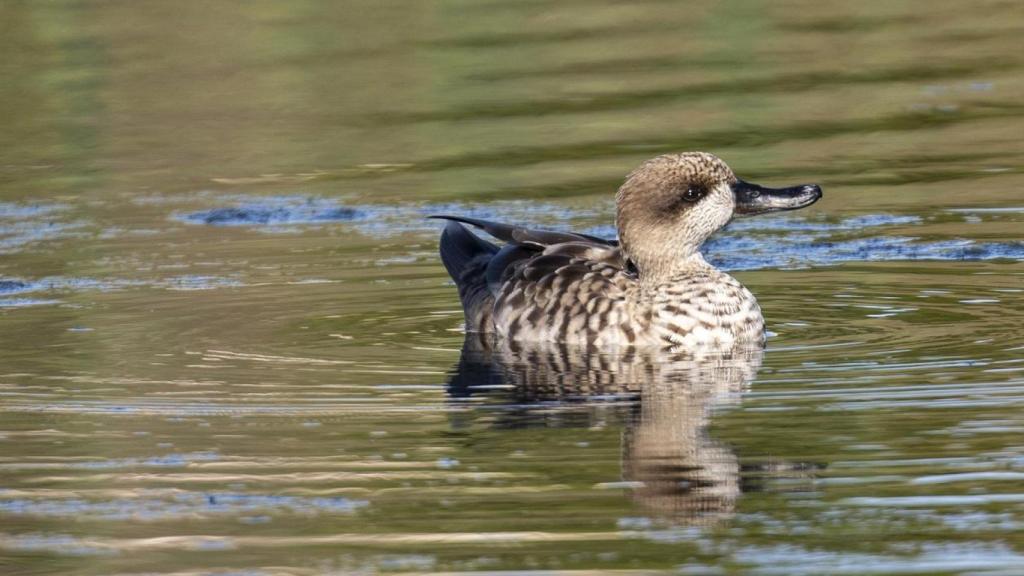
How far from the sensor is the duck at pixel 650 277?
31.2 ft

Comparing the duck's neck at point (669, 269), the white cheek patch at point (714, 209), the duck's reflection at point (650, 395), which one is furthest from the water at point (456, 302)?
the white cheek patch at point (714, 209)

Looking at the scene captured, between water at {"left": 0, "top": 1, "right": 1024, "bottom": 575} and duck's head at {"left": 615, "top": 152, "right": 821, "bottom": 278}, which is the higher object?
duck's head at {"left": 615, "top": 152, "right": 821, "bottom": 278}

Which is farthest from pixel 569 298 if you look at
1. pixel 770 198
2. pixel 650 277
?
pixel 770 198

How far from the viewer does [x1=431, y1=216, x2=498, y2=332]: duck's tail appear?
10.3 metres

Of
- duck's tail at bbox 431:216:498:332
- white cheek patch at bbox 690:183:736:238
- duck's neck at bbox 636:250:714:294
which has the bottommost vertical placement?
duck's tail at bbox 431:216:498:332

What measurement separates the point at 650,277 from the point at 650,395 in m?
1.60

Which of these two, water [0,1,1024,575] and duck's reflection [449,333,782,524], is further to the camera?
duck's reflection [449,333,782,524]

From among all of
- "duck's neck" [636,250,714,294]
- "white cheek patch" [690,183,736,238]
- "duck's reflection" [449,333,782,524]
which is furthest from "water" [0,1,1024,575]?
"white cheek patch" [690,183,736,238]

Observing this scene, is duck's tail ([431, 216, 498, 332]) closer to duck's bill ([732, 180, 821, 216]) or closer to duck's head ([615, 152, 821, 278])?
duck's head ([615, 152, 821, 278])

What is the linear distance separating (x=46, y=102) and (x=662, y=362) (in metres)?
9.09

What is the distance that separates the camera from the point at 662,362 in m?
9.21

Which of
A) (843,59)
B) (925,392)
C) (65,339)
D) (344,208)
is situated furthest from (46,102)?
(925,392)

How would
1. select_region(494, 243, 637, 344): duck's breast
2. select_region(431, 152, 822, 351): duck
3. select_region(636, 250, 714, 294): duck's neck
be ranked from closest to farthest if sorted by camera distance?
→ select_region(431, 152, 822, 351): duck → select_region(494, 243, 637, 344): duck's breast → select_region(636, 250, 714, 294): duck's neck

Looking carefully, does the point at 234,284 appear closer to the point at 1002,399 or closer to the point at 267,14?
the point at 1002,399
